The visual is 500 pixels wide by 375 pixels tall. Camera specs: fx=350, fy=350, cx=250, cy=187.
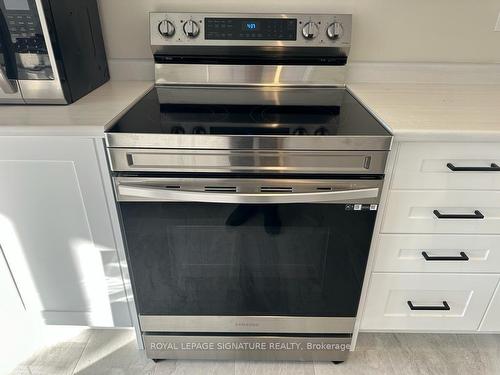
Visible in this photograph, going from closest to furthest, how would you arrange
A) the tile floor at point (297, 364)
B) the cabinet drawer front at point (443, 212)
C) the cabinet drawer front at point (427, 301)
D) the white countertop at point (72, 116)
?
1. the white countertop at point (72, 116)
2. the cabinet drawer front at point (443, 212)
3. the cabinet drawer front at point (427, 301)
4. the tile floor at point (297, 364)

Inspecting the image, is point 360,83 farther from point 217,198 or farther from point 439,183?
point 217,198

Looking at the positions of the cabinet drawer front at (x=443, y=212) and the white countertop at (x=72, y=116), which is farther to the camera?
the cabinet drawer front at (x=443, y=212)

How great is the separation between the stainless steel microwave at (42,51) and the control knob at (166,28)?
270 mm

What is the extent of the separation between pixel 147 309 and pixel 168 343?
18 centimetres

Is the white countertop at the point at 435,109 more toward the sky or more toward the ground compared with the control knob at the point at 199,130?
more toward the sky

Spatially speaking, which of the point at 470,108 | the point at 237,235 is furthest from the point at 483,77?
the point at 237,235

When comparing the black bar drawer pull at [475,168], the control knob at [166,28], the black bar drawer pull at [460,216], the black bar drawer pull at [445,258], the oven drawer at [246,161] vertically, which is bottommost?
the black bar drawer pull at [445,258]

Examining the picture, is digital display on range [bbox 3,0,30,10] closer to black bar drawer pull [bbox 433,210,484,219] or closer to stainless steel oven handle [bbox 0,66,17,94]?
stainless steel oven handle [bbox 0,66,17,94]

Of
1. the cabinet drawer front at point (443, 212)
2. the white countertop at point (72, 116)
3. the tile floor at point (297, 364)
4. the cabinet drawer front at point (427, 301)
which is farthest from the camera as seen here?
the tile floor at point (297, 364)

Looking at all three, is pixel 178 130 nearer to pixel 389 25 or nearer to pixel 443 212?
pixel 443 212

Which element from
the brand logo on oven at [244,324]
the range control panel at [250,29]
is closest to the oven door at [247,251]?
the brand logo on oven at [244,324]

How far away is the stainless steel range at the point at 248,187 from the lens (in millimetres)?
986

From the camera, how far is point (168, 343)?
1.32 meters

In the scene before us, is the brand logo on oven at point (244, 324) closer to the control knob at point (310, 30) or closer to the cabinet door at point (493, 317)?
the cabinet door at point (493, 317)
